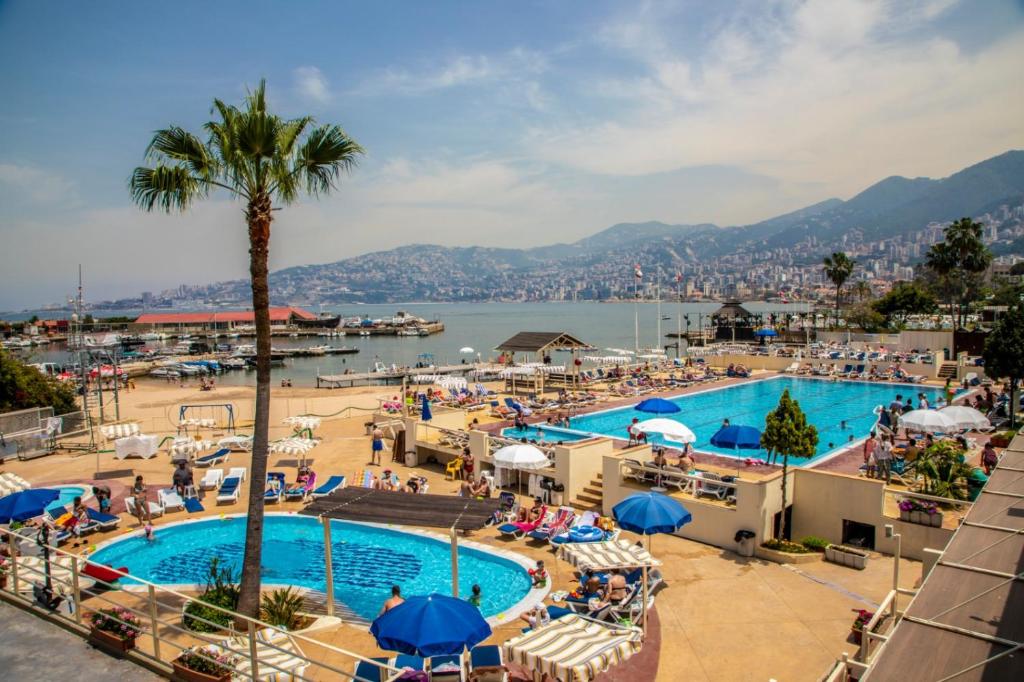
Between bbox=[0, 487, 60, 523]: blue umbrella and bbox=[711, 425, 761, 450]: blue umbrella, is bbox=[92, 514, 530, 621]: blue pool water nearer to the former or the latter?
bbox=[0, 487, 60, 523]: blue umbrella

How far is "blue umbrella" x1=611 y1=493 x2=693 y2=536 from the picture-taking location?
973 centimetres

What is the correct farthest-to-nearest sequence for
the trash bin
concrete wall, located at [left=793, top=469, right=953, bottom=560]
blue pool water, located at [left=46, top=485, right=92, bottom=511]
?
blue pool water, located at [left=46, top=485, right=92, bottom=511], the trash bin, concrete wall, located at [left=793, top=469, right=953, bottom=560]

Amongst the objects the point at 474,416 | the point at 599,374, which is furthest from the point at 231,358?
the point at 474,416

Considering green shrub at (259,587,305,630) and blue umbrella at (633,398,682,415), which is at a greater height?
blue umbrella at (633,398,682,415)

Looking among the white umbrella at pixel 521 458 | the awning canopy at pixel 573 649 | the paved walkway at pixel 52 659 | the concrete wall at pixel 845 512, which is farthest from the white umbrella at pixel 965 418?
the paved walkway at pixel 52 659

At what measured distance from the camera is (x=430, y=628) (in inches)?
245

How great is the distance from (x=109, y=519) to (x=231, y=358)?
6920 cm

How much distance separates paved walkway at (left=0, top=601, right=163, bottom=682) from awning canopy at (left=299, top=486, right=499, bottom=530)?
3650 mm

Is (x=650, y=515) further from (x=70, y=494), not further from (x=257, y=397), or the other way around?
(x=70, y=494)

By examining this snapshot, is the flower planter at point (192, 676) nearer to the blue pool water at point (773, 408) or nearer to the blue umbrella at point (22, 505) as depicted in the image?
the blue umbrella at point (22, 505)

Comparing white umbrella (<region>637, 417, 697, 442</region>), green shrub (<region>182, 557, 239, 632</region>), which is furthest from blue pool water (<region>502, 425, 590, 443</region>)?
green shrub (<region>182, 557, 239, 632</region>)

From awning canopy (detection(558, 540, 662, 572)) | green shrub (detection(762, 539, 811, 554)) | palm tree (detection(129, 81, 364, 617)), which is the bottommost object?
green shrub (detection(762, 539, 811, 554))

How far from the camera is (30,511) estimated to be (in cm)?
1067

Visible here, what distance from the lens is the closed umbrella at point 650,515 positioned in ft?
31.9
